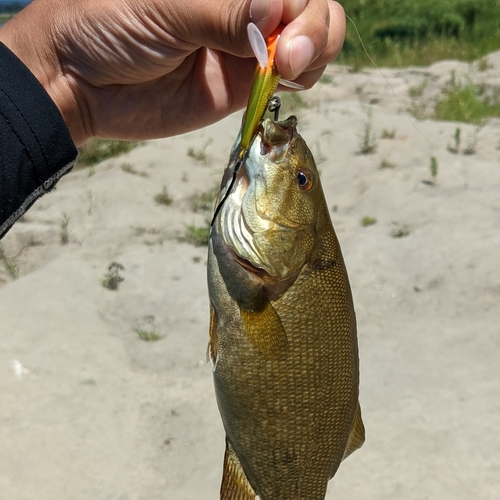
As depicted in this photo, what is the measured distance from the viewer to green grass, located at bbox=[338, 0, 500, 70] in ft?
43.3

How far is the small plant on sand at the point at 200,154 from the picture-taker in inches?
281

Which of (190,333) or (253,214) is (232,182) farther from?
(190,333)

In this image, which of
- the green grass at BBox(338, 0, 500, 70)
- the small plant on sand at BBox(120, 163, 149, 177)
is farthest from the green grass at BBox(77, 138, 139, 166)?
the green grass at BBox(338, 0, 500, 70)

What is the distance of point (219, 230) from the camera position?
6.19ft

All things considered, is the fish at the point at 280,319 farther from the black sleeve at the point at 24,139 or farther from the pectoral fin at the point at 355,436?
the black sleeve at the point at 24,139

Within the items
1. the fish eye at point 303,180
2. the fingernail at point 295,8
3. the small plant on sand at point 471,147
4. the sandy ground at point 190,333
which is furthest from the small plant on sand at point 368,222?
the fish eye at point 303,180

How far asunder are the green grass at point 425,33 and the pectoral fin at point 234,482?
11.7m

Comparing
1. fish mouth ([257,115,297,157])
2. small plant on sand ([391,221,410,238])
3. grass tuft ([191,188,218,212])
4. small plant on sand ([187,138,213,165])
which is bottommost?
small plant on sand ([391,221,410,238])

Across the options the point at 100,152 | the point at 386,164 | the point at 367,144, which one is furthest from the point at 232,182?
the point at 100,152

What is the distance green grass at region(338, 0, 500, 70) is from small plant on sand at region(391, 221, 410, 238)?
7851 millimetres

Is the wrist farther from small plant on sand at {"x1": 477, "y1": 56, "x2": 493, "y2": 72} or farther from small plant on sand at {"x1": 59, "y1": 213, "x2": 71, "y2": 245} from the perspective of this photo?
small plant on sand at {"x1": 477, "y1": 56, "x2": 493, "y2": 72}

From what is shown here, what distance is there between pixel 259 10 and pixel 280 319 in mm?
1053

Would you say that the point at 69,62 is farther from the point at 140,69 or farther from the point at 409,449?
the point at 409,449

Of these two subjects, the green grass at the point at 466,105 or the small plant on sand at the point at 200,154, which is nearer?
the small plant on sand at the point at 200,154
